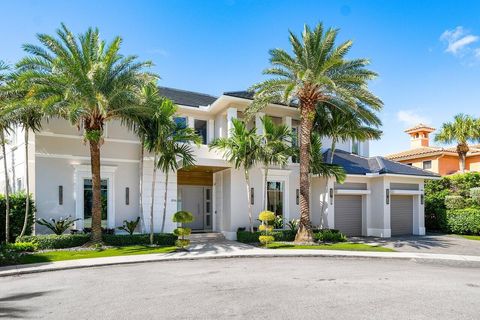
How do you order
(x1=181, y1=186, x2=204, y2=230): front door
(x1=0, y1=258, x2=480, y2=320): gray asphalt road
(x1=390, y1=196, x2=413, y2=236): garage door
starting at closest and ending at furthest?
1. (x1=0, y1=258, x2=480, y2=320): gray asphalt road
2. (x1=181, y1=186, x2=204, y2=230): front door
3. (x1=390, y1=196, x2=413, y2=236): garage door

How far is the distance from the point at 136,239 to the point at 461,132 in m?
30.0

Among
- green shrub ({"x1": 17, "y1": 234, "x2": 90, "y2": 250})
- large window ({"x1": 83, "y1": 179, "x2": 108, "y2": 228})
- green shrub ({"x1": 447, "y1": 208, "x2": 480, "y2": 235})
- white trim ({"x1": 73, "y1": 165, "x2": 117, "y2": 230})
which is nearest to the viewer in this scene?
green shrub ({"x1": 17, "y1": 234, "x2": 90, "y2": 250})

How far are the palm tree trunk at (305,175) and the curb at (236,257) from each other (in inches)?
92.3

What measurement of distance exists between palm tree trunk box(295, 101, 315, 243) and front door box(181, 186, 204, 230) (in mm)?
6146

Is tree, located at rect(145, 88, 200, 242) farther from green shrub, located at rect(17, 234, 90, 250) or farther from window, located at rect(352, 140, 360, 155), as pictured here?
window, located at rect(352, 140, 360, 155)

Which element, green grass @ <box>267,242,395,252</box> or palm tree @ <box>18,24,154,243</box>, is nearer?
palm tree @ <box>18,24,154,243</box>

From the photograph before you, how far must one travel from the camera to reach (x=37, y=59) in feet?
48.5

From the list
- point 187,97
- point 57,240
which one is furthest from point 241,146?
point 57,240

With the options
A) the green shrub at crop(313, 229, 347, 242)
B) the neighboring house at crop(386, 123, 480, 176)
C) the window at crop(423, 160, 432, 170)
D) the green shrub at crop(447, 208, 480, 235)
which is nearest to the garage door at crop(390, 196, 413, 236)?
the green shrub at crop(447, 208, 480, 235)

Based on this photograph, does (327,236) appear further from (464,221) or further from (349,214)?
(464,221)

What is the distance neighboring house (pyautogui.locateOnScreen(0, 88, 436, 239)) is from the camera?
16969 mm

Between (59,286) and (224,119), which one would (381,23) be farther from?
Answer: (59,286)

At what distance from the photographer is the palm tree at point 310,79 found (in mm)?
17172

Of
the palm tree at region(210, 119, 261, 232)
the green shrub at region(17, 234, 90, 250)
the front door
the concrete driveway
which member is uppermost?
the palm tree at region(210, 119, 261, 232)
